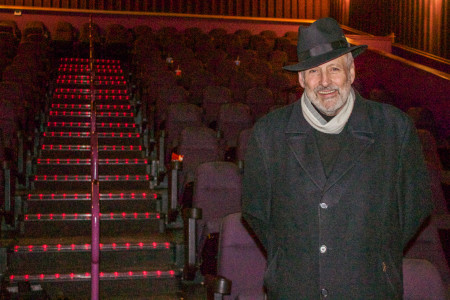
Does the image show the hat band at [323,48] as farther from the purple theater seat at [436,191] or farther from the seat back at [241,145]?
the seat back at [241,145]

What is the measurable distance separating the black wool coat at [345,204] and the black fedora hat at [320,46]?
124 mm

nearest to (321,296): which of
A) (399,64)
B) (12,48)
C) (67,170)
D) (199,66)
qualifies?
(67,170)

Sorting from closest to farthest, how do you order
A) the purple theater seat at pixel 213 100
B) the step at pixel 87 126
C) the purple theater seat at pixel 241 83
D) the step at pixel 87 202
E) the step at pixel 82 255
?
1. the step at pixel 82 255
2. the step at pixel 87 202
3. the step at pixel 87 126
4. the purple theater seat at pixel 213 100
5. the purple theater seat at pixel 241 83

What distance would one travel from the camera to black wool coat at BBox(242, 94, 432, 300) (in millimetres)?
1407

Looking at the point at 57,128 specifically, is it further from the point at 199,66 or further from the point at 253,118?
the point at 199,66

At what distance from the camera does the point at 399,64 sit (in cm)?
691

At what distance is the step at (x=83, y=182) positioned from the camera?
4.51m

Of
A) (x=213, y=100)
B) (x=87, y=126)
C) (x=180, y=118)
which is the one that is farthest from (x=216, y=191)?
(x=213, y=100)

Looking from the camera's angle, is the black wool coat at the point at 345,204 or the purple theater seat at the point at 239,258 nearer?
the black wool coat at the point at 345,204

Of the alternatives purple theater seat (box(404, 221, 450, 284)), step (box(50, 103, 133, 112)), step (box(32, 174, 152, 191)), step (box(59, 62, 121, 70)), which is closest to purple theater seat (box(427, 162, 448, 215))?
purple theater seat (box(404, 221, 450, 284))

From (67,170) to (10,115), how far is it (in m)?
0.62

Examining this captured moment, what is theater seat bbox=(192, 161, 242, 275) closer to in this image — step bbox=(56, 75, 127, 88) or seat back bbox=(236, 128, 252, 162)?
seat back bbox=(236, 128, 252, 162)

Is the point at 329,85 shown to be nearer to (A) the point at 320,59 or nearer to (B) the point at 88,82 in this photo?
(A) the point at 320,59

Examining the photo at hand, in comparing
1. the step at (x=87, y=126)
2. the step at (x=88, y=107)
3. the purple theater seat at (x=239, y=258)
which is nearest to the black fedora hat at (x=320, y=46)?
the purple theater seat at (x=239, y=258)
